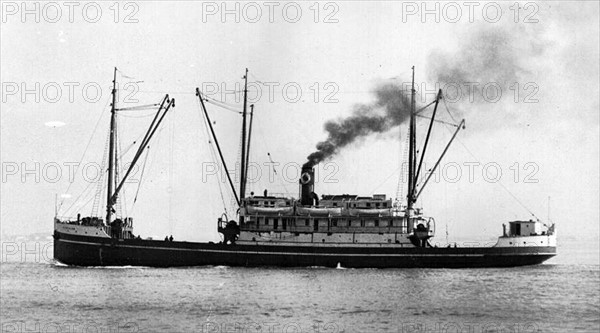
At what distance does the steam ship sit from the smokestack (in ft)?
0.22

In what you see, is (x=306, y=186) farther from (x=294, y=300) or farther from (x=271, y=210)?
(x=294, y=300)

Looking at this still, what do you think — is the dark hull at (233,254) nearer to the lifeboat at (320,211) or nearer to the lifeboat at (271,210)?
the lifeboat at (320,211)

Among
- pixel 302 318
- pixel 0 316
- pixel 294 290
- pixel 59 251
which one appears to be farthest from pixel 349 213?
pixel 0 316

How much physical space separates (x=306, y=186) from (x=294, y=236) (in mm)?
3518

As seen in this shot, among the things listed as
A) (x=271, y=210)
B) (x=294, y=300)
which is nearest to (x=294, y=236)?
(x=271, y=210)

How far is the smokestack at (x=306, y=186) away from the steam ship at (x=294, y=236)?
7 cm

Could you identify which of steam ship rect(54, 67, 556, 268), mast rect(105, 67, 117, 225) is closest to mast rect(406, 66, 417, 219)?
steam ship rect(54, 67, 556, 268)

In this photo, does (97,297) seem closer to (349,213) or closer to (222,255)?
(222,255)

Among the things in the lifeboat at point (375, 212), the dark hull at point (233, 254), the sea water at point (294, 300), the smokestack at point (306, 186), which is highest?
the smokestack at point (306, 186)

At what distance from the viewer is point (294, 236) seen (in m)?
59.7

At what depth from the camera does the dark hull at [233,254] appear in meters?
58.5

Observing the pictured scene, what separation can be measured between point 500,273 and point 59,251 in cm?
3020

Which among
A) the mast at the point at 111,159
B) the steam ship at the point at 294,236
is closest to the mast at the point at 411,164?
the steam ship at the point at 294,236

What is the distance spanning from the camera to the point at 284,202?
59562 millimetres
